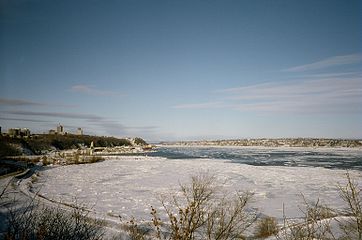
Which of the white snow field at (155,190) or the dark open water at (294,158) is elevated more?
the dark open water at (294,158)

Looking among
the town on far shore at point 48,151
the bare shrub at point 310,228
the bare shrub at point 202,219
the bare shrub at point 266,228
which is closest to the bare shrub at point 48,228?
the bare shrub at point 202,219

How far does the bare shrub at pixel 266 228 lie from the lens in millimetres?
9012

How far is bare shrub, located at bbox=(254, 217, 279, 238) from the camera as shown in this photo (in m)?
9.01

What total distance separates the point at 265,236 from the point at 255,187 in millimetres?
7957

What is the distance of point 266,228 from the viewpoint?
368 inches

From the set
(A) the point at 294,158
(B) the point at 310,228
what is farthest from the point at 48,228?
(A) the point at 294,158

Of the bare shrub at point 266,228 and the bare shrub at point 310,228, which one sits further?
the bare shrub at point 266,228

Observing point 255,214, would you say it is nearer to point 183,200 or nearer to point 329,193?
point 183,200

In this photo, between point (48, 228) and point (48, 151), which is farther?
point (48, 151)

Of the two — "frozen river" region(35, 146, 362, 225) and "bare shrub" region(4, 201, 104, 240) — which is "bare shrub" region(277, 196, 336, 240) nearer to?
"frozen river" region(35, 146, 362, 225)

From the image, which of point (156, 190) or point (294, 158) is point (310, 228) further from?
point (294, 158)

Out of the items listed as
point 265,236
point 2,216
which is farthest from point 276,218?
point 2,216

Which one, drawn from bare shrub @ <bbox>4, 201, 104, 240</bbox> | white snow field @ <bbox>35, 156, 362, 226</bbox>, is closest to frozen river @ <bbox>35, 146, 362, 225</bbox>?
white snow field @ <bbox>35, 156, 362, 226</bbox>

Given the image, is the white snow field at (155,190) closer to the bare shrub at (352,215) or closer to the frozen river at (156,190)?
the frozen river at (156,190)
